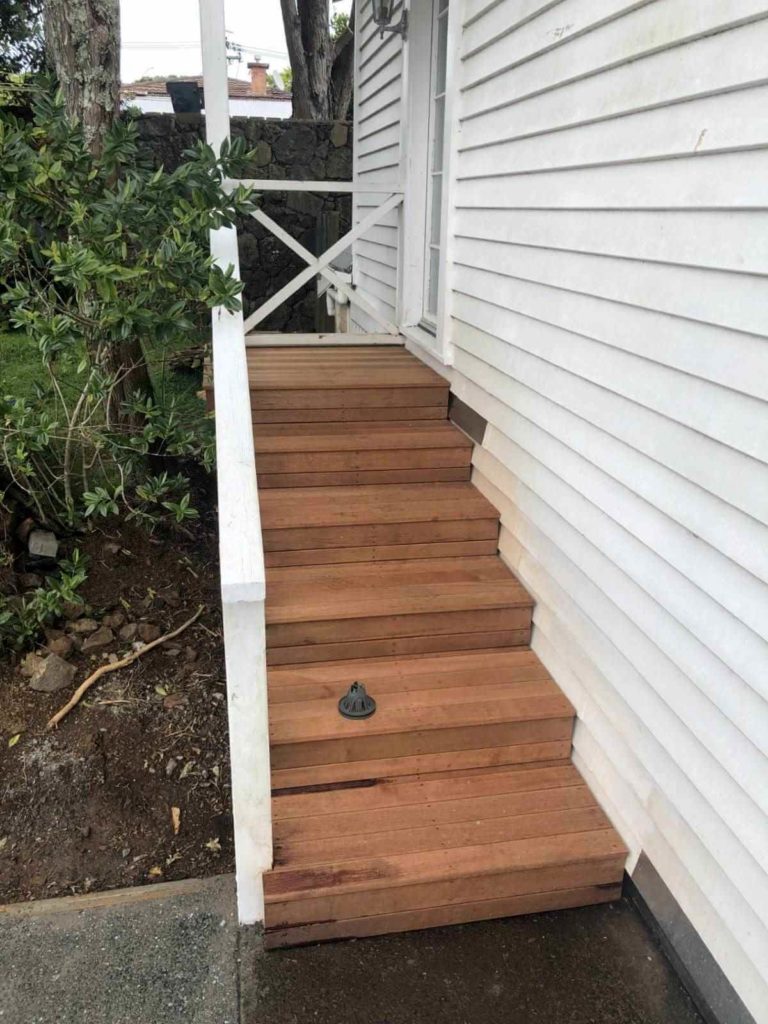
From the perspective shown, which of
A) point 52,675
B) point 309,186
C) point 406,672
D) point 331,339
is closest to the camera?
point 406,672

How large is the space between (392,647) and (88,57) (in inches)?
118

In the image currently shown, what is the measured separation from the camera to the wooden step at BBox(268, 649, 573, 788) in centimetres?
241

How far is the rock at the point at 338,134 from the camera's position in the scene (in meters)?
7.95

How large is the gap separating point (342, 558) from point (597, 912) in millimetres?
1526

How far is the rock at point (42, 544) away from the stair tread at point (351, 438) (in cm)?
112

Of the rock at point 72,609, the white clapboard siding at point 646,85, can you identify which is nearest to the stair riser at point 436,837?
the rock at point 72,609

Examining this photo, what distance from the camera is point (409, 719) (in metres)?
2.47

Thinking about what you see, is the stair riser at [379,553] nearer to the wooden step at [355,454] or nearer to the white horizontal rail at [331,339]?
the wooden step at [355,454]

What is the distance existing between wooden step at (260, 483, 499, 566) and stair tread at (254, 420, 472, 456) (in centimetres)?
19

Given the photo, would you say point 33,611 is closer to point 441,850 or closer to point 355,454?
→ point 355,454

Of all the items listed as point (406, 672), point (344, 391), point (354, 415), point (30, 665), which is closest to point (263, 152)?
point (344, 391)

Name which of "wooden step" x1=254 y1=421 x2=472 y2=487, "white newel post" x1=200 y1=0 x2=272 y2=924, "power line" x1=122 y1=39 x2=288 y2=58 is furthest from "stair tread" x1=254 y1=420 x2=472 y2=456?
"power line" x1=122 y1=39 x2=288 y2=58

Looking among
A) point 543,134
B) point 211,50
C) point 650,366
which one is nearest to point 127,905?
point 650,366

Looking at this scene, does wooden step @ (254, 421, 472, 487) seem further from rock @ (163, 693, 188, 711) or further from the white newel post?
rock @ (163, 693, 188, 711)
